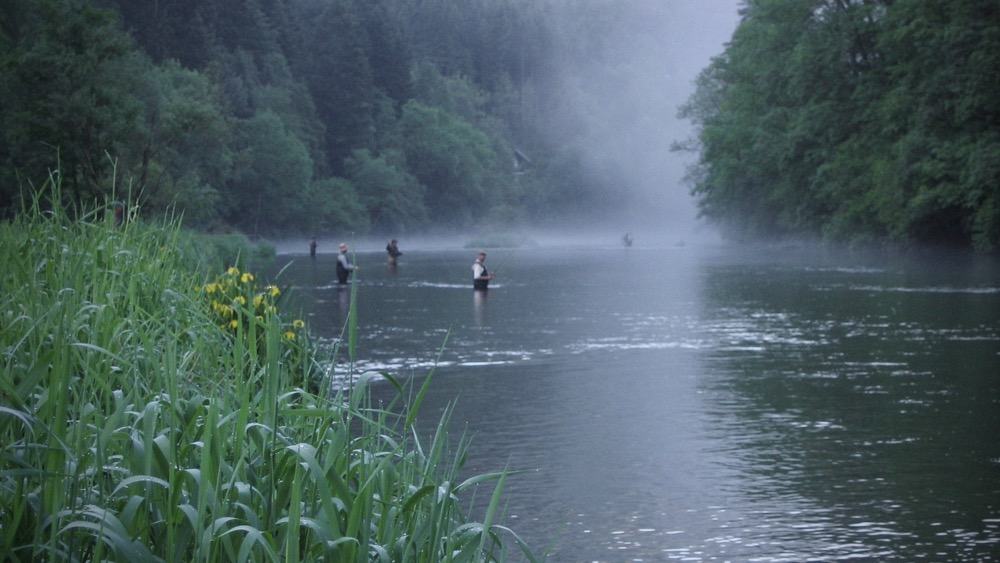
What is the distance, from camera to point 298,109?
370ft

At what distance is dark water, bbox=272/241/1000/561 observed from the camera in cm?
926

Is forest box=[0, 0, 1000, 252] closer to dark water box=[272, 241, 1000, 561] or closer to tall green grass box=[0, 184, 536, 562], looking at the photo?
tall green grass box=[0, 184, 536, 562]

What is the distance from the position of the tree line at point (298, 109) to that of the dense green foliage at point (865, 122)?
2639 cm

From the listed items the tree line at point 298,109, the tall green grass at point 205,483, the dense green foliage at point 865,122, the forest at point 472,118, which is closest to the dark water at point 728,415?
the tall green grass at point 205,483

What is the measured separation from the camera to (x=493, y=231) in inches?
5128

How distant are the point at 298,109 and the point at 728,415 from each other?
332ft

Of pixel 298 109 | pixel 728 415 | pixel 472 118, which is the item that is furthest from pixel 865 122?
pixel 472 118

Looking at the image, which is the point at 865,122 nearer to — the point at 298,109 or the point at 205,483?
the point at 205,483

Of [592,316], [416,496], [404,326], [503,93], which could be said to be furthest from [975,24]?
[503,93]

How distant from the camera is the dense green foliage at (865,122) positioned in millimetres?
46156

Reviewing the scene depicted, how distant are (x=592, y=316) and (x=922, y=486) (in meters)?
18.5

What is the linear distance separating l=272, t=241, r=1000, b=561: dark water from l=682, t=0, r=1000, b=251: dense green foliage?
1562cm

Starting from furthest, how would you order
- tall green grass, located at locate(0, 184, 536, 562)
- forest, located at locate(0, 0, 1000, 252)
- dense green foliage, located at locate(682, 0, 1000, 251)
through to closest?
dense green foliage, located at locate(682, 0, 1000, 251)
forest, located at locate(0, 0, 1000, 252)
tall green grass, located at locate(0, 184, 536, 562)

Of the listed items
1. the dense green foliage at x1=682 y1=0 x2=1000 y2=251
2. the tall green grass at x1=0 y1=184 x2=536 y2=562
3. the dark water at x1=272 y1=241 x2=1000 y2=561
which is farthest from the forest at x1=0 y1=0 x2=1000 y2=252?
the dark water at x1=272 y1=241 x2=1000 y2=561
